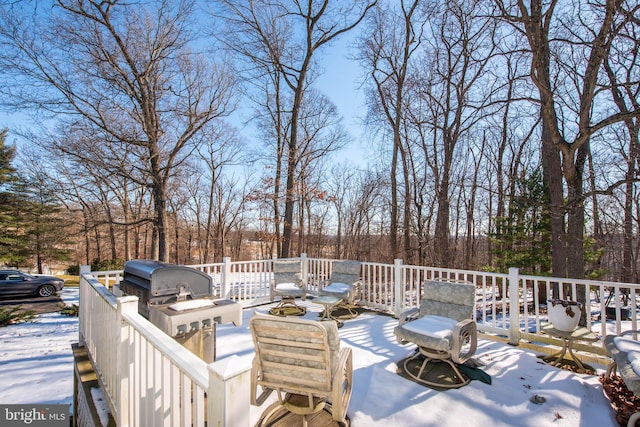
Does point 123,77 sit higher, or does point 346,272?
point 123,77

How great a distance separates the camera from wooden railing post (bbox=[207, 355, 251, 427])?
0.99m

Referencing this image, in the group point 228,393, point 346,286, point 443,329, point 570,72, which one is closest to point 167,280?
point 228,393

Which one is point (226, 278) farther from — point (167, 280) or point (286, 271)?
point (167, 280)

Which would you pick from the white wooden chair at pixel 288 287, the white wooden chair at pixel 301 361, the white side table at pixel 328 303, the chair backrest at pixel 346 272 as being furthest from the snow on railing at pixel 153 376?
the chair backrest at pixel 346 272

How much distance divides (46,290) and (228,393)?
12423 millimetres

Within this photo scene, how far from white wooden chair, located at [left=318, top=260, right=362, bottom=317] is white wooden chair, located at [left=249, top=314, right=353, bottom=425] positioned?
118 inches

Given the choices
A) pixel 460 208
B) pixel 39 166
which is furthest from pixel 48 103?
pixel 460 208

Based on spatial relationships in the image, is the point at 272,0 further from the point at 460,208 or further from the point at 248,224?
the point at 248,224

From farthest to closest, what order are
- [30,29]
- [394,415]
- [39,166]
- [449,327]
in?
[39,166], [30,29], [449,327], [394,415]

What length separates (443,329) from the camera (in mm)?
3100

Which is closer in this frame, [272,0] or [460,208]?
[272,0]

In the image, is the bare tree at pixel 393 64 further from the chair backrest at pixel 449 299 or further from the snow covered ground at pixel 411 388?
the snow covered ground at pixel 411 388

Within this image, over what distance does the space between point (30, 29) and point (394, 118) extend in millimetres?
10392

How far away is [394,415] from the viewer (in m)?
2.43
